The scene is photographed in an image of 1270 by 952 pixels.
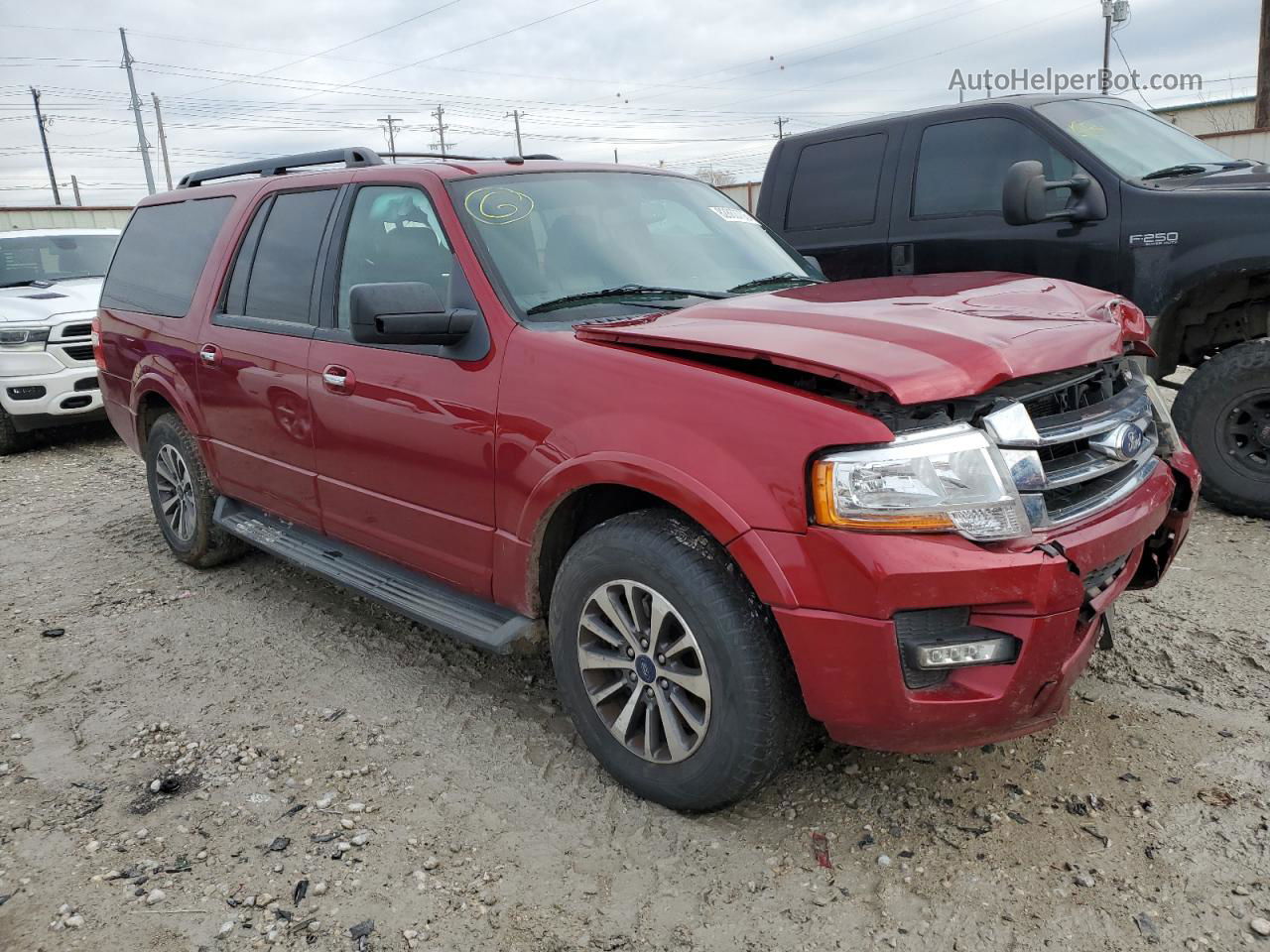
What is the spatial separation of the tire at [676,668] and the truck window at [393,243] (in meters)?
1.17

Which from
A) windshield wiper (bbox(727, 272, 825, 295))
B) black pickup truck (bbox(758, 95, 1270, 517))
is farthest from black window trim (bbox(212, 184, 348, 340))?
black pickup truck (bbox(758, 95, 1270, 517))

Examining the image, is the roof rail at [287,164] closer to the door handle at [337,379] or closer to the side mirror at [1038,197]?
the door handle at [337,379]

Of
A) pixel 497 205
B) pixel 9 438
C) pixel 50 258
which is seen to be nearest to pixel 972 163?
pixel 497 205

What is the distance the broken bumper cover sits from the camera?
218 centimetres

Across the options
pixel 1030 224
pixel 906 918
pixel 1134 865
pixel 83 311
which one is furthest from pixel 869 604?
pixel 83 311

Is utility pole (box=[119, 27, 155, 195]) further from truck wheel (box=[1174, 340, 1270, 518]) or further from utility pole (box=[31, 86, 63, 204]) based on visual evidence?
truck wheel (box=[1174, 340, 1270, 518])

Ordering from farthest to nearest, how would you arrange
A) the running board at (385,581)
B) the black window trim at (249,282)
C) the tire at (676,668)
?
the black window trim at (249,282) < the running board at (385,581) < the tire at (676,668)

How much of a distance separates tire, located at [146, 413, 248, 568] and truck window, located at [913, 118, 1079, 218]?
13.5ft

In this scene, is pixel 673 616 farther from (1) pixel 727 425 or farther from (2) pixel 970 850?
(2) pixel 970 850

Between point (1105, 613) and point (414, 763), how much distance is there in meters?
2.14

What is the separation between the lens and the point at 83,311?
27.0 feet

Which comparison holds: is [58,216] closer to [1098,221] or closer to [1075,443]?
[1098,221]

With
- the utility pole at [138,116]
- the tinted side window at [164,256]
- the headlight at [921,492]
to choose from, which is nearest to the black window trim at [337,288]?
the tinted side window at [164,256]

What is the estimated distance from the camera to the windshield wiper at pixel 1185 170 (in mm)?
4992
